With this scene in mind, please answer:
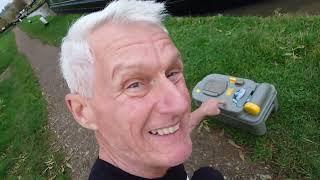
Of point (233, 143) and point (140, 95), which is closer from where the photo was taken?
point (140, 95)

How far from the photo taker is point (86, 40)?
1975 mm

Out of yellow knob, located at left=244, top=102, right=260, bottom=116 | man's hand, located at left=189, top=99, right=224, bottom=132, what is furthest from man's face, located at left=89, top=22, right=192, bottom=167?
Result: yellow knob, located at left=244, top=102, right=260, bottom=116

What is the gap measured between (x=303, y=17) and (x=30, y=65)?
25.0ft

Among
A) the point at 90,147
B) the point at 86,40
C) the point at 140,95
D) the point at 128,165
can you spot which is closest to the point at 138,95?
the point at 140,95

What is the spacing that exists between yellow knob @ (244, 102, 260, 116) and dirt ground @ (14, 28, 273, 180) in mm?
508

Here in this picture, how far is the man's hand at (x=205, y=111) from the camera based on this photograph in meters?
3.14

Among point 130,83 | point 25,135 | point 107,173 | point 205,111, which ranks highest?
point 130,83

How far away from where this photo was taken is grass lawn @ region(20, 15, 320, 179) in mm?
3451

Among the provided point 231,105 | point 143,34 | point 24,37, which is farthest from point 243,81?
point 24,37

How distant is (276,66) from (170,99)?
2787 mm

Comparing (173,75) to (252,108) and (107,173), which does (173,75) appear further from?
(252,108)

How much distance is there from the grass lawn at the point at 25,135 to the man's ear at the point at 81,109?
9.57 ft

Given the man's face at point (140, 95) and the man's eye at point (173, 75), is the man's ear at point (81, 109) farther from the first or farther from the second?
the man's eye at point (173, 75)

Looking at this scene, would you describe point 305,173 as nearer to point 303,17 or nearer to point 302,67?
point 302,67
